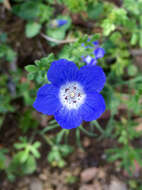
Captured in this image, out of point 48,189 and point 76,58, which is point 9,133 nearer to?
point 48,189

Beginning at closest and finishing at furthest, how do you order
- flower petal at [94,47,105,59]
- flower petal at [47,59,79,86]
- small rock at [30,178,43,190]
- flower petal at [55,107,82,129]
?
1. flower petal at [47,59,79,86]
2. flower petal at [55,107,82,129]
3. flower petal at [94,47,105,59]
4. small rock at [30,178,43,190]

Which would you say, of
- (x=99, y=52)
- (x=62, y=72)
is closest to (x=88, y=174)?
(x=99, y=52)

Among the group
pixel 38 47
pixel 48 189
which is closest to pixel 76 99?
pixel 38 47

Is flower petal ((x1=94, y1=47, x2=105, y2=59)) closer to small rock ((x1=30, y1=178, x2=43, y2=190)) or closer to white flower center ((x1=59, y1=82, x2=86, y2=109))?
white flower center ((x1=59, y1=82, x2=86, y2=109))

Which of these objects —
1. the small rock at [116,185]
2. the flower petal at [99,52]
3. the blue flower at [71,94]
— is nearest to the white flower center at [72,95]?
the blue flower at [71,94]

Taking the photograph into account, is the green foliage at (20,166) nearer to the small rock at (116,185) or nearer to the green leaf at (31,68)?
the small rock at (116,185)

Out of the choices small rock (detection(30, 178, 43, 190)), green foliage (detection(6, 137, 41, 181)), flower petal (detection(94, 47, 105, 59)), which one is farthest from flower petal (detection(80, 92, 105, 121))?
small rock (detection(30, 178, 43, 190))
